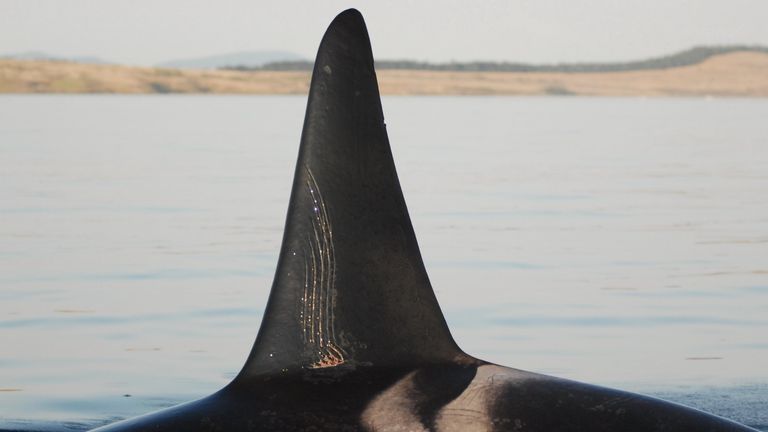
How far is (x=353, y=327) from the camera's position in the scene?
5.69 m

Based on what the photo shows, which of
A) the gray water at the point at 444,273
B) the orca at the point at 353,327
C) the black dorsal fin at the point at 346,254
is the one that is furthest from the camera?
the gray water at the point at 444,273

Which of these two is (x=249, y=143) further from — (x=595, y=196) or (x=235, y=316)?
(x=235, y=316)

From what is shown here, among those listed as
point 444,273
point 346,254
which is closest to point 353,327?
point 346,254

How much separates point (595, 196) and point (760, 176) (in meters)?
7.03

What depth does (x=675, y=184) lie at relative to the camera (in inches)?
1237

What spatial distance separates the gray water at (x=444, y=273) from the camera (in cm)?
1141

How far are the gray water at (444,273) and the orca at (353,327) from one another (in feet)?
12.7

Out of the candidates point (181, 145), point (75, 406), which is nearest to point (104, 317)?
point (75, 406)

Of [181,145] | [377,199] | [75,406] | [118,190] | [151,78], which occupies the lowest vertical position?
[75,406]

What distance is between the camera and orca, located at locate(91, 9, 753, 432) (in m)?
5.30

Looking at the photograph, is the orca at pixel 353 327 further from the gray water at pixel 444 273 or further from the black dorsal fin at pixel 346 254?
the gray water at pixel 444 273

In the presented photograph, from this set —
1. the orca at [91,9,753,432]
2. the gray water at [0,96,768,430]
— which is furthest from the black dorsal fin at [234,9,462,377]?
the gray water at [0,96,768,430]

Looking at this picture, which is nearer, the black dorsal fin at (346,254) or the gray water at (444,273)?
the black dorsal fin at (346,254)

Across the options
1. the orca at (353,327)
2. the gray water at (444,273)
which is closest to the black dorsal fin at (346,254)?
the orca at (353,327)
